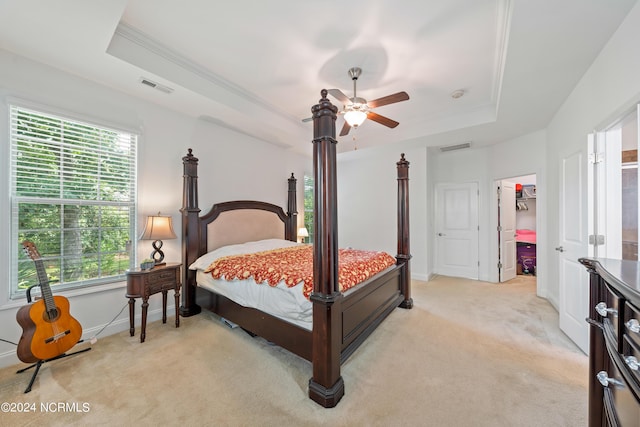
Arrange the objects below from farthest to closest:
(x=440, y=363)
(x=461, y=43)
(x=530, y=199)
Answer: (x=530, y=199), (x=461, y=43), (x=440, y=363)

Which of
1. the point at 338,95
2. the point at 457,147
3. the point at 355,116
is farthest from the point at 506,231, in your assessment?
the point at 338,95

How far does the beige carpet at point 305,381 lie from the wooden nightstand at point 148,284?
23cm

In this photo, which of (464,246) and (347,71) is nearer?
(347,71)

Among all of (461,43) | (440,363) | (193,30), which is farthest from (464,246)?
(193,30)

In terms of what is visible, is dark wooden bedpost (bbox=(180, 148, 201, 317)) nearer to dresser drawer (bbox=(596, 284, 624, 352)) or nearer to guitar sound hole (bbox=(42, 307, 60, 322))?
guitar sound hole (bbox=(42, 307, 60, 322))

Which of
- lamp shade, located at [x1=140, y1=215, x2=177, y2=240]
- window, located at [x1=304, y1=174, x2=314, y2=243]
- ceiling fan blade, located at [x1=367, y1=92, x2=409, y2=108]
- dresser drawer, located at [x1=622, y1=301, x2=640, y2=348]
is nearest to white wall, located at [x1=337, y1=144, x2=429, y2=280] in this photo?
window, located at [x1=304, y1=174, x2=314, y2=243]

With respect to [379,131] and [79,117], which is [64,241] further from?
[379,131]

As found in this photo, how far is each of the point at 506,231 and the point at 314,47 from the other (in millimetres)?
4687

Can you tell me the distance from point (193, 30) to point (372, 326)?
3.19m

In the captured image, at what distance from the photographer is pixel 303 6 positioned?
1.94 m

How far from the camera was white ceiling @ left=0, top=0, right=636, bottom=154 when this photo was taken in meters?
1.79

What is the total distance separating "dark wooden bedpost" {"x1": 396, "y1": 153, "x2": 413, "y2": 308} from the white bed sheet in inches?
73.1

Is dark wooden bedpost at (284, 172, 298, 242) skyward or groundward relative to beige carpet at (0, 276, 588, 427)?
skyward

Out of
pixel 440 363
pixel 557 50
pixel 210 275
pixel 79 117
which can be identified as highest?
pixel 557 50
